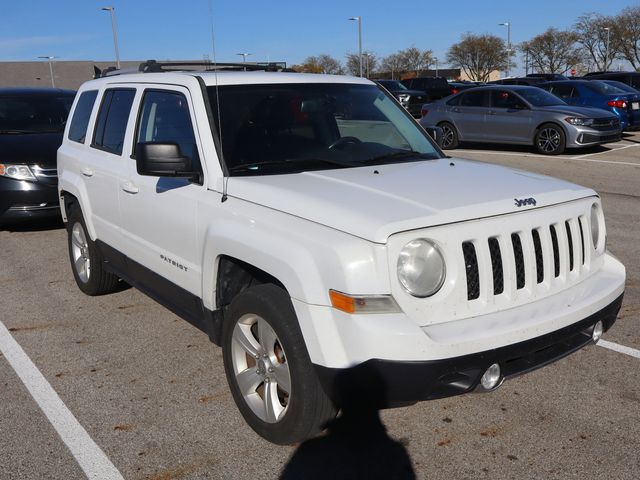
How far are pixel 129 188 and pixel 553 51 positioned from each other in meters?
69.1

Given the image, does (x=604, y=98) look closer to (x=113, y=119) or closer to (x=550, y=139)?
(x=550, y=139)

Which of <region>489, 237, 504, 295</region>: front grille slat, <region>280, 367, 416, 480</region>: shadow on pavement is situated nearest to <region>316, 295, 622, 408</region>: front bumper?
<region>280, 367, 416, 480</region>: shadow on pavement

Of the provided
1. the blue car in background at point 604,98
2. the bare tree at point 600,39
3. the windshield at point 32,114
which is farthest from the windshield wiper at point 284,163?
the bare tree at point 600,39

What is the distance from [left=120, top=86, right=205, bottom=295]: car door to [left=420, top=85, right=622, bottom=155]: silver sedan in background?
40.7 ft

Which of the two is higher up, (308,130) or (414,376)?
(308,130)

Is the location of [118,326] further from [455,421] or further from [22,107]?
[22,107]

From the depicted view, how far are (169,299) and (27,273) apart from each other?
3253 millimetres

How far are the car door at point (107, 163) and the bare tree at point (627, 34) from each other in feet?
214

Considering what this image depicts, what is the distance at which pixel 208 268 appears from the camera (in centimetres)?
375

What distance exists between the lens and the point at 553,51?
66.9 metres

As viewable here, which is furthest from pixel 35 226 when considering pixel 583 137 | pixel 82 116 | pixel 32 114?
pixel 583 137

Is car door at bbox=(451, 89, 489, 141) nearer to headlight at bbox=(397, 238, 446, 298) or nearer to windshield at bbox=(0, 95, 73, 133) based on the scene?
windshield at bbox=(0, 95, 73, 133)

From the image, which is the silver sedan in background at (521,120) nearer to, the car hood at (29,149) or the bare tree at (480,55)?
the car hood at (29,149)

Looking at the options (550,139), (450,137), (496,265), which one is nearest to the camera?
(496,265)
